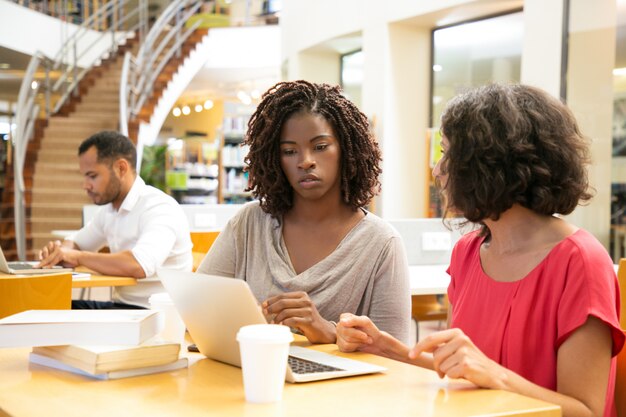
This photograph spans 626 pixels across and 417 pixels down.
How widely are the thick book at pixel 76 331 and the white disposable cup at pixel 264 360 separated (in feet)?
0.88

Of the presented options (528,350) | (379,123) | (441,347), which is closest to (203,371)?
(441,347)

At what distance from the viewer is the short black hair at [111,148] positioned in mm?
3650

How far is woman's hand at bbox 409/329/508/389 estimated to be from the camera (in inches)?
48.2

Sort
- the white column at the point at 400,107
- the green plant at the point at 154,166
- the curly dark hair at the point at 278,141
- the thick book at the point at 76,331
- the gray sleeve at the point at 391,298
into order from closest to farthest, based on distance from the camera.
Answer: the thick book at the point at 76,331 → the gray sleeve at the point at 391,298 → the curly dark hair at the point at 278,141 → the white column at the point at 400,107 → the green plant at the point at 154,166

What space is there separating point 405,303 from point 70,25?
35.9 ft

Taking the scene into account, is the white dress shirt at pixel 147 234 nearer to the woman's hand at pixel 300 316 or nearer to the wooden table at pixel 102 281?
the wooden table at pixel 102 281

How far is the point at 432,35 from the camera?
25.3 ft

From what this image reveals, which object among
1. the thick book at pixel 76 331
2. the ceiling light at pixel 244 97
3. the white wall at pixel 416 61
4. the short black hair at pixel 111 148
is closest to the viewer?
the thick book at pixel 76 331

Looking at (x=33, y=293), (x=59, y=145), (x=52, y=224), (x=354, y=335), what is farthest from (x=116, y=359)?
(x=59, y=145)

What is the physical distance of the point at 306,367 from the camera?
1356 mm

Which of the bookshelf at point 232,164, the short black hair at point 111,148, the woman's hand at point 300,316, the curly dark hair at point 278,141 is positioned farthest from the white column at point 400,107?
the woman's hand at point 300,316

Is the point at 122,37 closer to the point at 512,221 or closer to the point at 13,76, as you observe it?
the point at 13,76

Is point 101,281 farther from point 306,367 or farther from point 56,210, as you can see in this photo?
point 56,210

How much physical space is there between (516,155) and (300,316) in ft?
1.86
